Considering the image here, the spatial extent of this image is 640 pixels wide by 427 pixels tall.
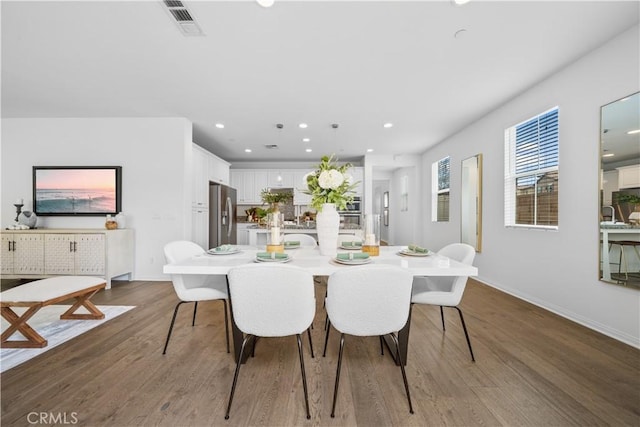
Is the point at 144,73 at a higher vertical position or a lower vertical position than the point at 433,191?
higher

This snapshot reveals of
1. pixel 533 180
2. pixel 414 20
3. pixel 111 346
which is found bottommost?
pixel 111 346

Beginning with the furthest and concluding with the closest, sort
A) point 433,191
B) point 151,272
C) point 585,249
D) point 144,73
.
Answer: point 433,191 → point 151,272 → point 144,73 → point 585,249

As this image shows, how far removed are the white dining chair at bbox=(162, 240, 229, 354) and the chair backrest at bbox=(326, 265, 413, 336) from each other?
0.99 m

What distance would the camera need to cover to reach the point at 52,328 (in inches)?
94.7

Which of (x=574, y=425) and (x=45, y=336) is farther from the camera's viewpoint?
(x=45, y=336)

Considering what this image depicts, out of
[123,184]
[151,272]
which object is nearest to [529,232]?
[151,272]

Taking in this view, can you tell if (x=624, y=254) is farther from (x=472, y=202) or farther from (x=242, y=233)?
(x=242, y=233)

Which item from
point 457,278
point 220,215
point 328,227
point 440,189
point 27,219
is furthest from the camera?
point 440,189

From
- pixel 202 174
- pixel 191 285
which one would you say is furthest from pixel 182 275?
pixel 202 174

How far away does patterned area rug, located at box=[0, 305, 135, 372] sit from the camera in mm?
1918

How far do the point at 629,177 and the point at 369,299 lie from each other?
243 centimetres

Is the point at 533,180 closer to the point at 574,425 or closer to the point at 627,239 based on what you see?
the point at 627,239

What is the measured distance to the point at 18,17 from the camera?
82.3 inches

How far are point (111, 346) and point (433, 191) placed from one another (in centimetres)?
609
